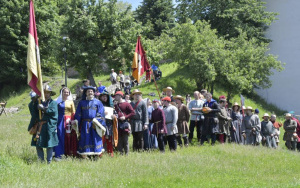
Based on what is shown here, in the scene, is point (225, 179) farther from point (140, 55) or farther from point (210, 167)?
point (140, 55)

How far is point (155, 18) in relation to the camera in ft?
159

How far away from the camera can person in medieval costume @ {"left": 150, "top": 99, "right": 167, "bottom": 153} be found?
36.6 feet

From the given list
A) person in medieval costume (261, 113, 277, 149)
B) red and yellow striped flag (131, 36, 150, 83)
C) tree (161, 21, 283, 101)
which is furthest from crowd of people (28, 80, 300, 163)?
tree (161, 21, 283, 101)

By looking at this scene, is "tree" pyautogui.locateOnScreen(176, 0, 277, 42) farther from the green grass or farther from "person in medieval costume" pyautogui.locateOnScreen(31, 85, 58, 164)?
"person in medieval costume" pyautogui.locateOnScreen(31, 85, 58, 164)

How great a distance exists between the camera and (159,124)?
11.3 metres

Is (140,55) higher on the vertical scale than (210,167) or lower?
higher

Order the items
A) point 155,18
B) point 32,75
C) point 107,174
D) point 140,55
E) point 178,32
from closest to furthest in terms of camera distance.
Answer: point 107,174 → point 32,75 → point 140,55 → point 178,32 → point 155,18

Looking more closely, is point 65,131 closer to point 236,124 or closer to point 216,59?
point 236,124

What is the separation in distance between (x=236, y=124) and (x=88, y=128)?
7.39 m

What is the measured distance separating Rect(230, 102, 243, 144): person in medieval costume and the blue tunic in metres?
6.74

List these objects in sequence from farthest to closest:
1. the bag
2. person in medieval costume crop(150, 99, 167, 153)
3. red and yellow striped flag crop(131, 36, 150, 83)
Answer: red and yellow striped flag crop(131, 36, 150, 83), person in medieval costume crop(150, 99, 167, 153), the bag

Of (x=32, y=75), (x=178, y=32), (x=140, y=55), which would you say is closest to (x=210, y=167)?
(x=32, y=75)

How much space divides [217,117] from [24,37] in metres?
31.3

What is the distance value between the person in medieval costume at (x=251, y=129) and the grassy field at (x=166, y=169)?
7.81 ft
